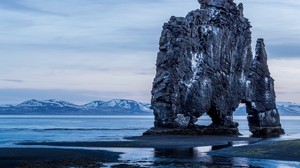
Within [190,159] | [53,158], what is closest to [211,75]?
[190,159]

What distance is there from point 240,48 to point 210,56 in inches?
438

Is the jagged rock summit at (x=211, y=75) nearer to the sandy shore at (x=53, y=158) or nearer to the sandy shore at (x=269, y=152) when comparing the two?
the sandy shore at (x=269, y=152)

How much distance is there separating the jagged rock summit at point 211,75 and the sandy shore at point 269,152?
3413 centimetres

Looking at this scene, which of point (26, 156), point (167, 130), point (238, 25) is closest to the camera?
point (26, 156)

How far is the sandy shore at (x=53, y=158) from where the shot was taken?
5041cm

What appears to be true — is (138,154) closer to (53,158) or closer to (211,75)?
(53,158)

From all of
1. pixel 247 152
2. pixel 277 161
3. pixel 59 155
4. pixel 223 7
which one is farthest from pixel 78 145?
pixel 223 7

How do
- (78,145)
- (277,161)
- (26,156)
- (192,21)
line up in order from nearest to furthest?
(277,161) → (26,156) → (78,145) → (192,21)

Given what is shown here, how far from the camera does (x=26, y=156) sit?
58562 millimetres

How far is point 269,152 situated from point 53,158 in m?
23.3

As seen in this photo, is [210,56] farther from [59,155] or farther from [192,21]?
[59,155]

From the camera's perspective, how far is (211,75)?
108 metres

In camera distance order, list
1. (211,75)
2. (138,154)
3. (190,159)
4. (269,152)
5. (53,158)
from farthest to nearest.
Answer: (211,75) → (138,154) → (269,152) → (53,158) → (190,159)

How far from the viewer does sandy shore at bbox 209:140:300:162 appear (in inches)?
2254
